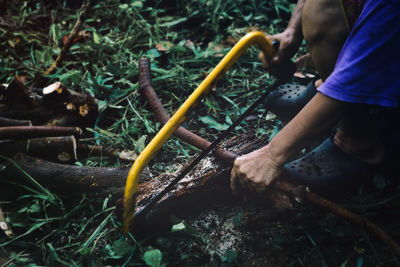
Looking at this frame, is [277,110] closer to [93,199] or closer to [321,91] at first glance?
[321,91]

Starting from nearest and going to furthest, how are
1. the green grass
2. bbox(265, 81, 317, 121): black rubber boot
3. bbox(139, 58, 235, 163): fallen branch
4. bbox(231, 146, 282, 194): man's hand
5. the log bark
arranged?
bbox(231, 146, 282, 194): man's hand → the green grass → bbox(139, 58, 235, 163): fallen branch → the log bark → bbox(265, 81, 317, 121): black rubber boot

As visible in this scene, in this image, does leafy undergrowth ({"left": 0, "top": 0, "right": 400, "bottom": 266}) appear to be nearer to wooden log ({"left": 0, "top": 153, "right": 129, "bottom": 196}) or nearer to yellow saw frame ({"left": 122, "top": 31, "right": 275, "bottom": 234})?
wooden log ({"left": 0, "top": 153, "right": 129, "bottom": 196})

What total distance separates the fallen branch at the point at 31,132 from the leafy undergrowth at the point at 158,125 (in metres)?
0.23

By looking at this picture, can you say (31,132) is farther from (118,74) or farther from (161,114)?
(118,74)

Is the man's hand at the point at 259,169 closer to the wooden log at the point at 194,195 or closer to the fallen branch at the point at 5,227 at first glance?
the wooden log at the point at 194,195

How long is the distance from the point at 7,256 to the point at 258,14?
2.78m

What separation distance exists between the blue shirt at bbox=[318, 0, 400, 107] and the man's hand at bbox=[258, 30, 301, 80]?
61cm

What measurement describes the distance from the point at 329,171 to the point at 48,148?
1.46m

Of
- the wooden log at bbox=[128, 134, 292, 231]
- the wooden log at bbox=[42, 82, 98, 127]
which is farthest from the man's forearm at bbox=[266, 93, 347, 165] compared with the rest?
the wooden log at bbox=[42, 82, 98, 127]

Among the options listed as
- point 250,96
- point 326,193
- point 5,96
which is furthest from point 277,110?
point 5,96

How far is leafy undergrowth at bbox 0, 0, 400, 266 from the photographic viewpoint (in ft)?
4.22

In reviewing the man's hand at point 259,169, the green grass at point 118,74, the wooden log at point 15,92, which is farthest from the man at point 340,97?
the wooden log at point 15,92

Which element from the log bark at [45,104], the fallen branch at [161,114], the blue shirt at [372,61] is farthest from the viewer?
the log bark at [45,104]

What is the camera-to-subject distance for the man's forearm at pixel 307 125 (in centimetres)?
107
